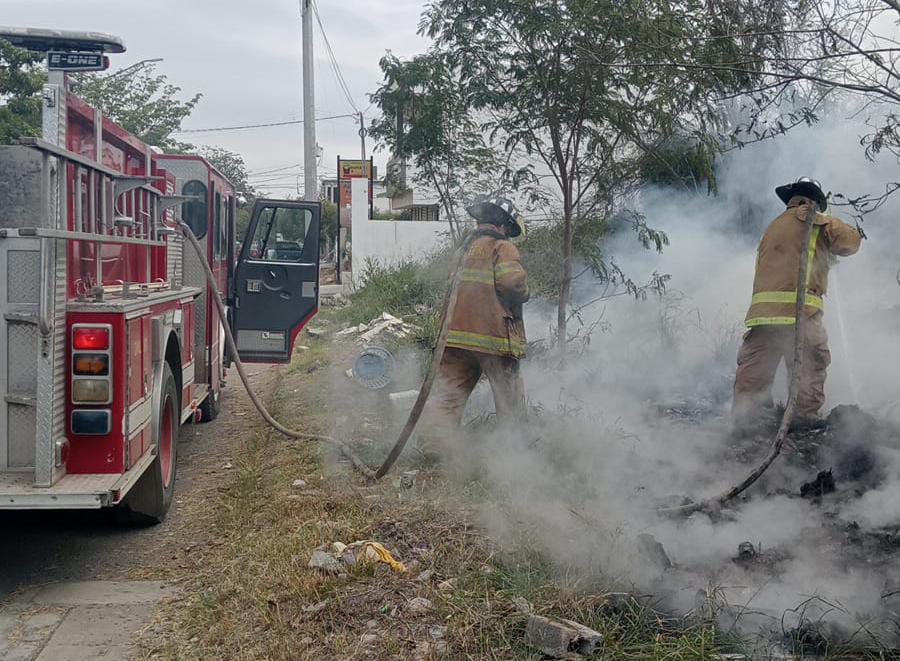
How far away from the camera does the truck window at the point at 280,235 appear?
8447mm

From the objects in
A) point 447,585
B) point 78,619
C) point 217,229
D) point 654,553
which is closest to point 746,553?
point 654,553

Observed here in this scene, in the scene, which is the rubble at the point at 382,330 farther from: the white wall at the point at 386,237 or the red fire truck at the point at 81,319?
the white wall at the point at 386,237

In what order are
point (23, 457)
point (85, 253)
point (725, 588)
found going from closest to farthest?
point (725, 588) → point (23, 457) → point (85, 253)

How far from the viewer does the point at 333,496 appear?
5.25m

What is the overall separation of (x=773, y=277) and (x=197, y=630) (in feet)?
14.2

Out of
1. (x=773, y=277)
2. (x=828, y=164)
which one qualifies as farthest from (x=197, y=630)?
(x=828, y=164)

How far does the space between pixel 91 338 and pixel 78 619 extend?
1.32m

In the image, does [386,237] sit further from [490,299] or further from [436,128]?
[490,299]

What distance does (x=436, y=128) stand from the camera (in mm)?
8414

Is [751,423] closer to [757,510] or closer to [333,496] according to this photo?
[757,510]

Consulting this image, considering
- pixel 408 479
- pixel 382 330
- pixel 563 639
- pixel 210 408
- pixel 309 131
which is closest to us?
pixel 563 639

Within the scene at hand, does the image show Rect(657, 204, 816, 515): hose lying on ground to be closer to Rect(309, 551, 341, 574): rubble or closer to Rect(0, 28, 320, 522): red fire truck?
Rect(309, 551, 341, 574): rubble

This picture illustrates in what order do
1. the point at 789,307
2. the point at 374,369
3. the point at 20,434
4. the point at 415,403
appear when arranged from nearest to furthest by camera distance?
the point at 20,434
the point at 415,403
the point at 789,307
the point at 374,369

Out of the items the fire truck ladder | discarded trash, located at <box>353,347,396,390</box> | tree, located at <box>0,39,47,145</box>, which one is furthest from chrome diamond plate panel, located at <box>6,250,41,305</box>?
tree, located at <box>0,39,47,145</box>
